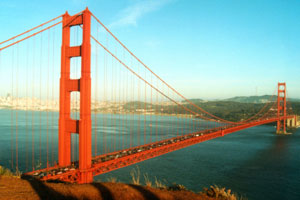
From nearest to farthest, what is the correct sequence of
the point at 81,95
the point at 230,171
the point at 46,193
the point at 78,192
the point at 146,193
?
the point at 46,193
the point at 78,192
the point at 146,193
the point at 81,95
the point at 230,171

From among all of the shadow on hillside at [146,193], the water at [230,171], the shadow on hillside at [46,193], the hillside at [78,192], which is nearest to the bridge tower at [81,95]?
the water at [230,171]

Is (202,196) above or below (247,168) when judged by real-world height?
above

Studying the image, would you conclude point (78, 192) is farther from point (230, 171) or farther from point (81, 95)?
point (230, 171)

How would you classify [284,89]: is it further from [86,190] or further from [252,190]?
[86,190]

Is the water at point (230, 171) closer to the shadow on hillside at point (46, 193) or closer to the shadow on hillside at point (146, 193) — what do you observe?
the shadow on hillside at point (146, 193)

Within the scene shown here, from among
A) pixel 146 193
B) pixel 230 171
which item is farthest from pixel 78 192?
pixel 230 171

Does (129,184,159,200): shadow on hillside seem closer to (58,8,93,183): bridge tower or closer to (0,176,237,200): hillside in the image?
(0,176,237,200): hillside

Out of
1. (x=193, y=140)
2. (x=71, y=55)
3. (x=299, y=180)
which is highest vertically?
(x=71, y=55)

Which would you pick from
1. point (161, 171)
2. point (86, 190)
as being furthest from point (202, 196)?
point (161, 171)
